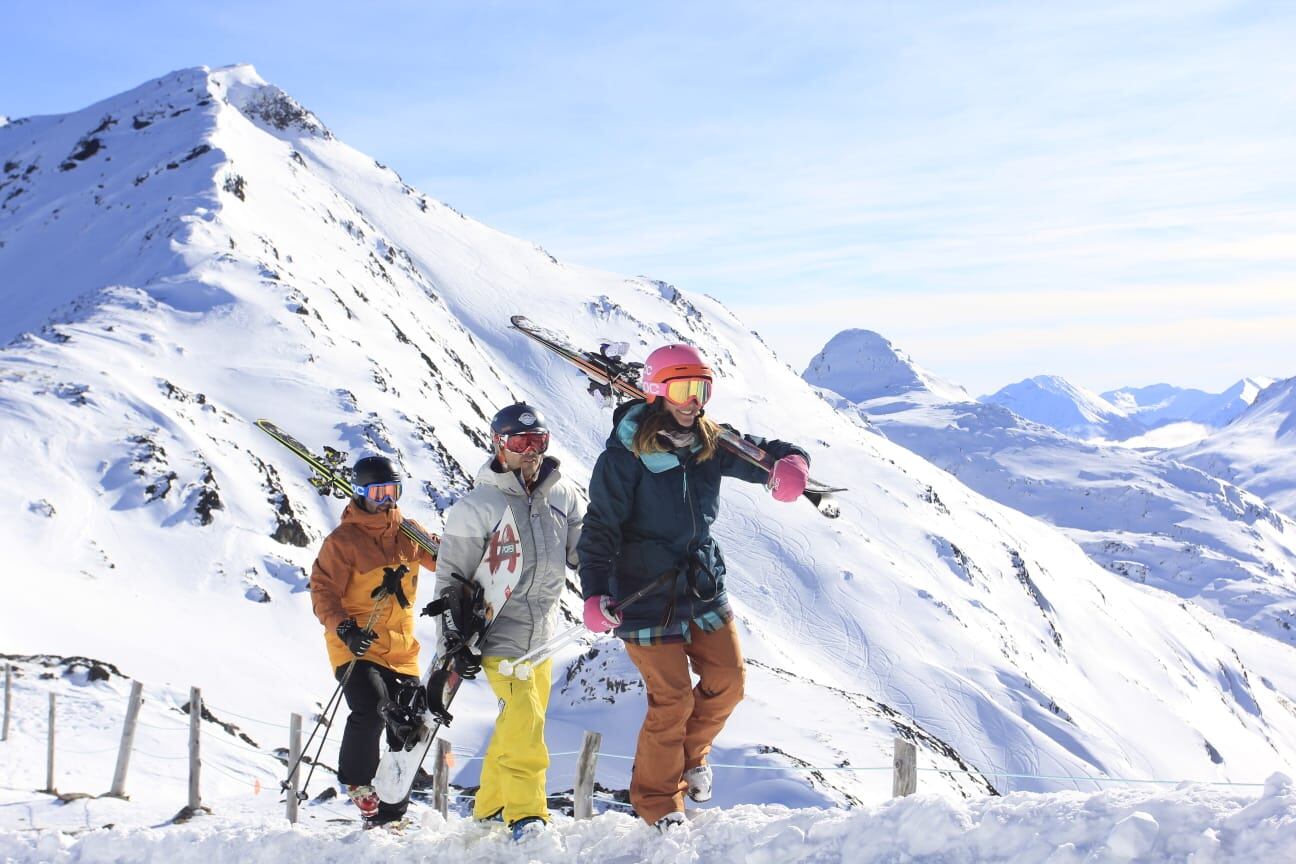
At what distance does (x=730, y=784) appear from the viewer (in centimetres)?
2419

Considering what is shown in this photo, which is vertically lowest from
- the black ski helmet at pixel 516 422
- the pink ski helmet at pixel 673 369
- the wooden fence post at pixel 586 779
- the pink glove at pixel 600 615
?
the wooden fence post at pixel 586 779

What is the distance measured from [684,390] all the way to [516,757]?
2518mm

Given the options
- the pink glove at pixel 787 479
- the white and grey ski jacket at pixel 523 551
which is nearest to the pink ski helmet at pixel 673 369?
the pink glove at pixel 787 479

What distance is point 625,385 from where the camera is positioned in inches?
341

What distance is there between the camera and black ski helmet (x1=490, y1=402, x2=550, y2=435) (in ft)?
20.6

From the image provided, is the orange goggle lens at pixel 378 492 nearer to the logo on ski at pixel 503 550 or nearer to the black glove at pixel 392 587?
the black glove at pixel 392 587

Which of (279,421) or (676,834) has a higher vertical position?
(279,421)

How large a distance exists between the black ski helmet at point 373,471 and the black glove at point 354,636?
1137mm

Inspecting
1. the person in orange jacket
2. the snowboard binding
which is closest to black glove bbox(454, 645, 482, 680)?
the snowboard binding

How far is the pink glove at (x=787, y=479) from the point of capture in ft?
19.4

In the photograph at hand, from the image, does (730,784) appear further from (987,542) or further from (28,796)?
(987,542)

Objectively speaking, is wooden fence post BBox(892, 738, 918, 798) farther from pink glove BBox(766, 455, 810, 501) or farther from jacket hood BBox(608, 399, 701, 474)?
jacket hood BBox(608, 399, 701, 474)

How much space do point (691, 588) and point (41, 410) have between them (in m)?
28.9

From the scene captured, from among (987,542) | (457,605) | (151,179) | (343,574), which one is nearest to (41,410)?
(343,574)
